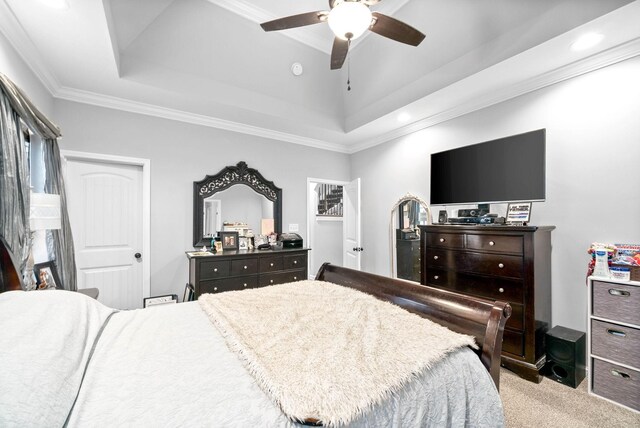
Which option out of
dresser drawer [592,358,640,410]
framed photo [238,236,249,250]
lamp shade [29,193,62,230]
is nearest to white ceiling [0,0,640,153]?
lamp shade [29,193,62,230]

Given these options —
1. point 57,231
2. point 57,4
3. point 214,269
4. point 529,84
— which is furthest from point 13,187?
point 529,84

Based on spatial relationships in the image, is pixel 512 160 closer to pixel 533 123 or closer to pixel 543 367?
pixel 533 123

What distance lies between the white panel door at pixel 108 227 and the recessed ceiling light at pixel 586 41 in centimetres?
430

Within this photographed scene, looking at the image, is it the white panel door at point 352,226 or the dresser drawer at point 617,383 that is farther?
the white panel door at point 352,226

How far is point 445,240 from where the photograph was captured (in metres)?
2.74

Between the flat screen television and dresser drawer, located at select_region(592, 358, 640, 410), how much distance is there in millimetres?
1295

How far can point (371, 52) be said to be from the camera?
3.62 m

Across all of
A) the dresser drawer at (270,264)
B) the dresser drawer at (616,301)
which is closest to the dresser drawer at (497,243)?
the dresser drawer at (616,301)

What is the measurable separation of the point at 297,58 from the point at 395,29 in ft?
6.53

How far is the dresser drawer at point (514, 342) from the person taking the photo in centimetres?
224

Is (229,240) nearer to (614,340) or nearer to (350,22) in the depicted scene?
(350,22)

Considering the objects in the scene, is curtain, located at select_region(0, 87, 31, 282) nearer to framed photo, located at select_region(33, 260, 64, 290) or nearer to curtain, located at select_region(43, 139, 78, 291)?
framed photo, located at select_region(33, 260, 64, 290)

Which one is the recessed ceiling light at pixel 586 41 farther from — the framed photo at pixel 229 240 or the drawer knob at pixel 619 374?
the framed photo at pixel 229 240

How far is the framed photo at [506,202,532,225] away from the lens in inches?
94.5
